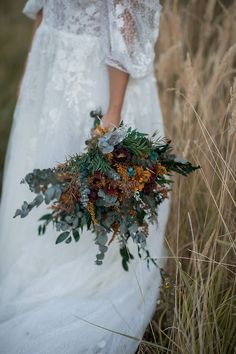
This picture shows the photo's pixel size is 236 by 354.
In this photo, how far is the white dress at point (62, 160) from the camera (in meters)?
1.71

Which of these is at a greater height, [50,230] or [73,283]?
[50,230]

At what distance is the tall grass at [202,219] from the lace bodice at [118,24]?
8.1 inches

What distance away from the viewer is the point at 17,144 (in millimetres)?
2121

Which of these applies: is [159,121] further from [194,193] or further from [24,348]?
[24,348]

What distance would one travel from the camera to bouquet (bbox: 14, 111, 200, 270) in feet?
4.78

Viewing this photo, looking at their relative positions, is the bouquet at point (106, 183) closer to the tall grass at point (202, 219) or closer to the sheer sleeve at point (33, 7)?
the tall grass at point (202, 219)

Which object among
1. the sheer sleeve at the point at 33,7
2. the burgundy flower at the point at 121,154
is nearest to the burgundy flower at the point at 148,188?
the burgundy flower at the point at 121,154

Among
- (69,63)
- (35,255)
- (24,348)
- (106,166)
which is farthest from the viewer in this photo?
(35,255)

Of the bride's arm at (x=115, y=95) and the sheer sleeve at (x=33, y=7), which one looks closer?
the bride's arm at (x=115, y=95)

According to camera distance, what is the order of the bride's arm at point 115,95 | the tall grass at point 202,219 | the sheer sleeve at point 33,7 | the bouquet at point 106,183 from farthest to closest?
the sheer sleeve at point 33,7
the bride's arm at point 115,95
the tall grass at point 202,219
the bouquet at point 106,183

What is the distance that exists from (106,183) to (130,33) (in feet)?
Answer: 1.90

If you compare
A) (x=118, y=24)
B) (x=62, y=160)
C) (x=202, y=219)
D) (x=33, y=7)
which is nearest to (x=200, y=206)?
(x=202, y=219)

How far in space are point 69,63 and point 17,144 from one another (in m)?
0.47

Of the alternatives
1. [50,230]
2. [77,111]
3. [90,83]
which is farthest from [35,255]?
[90,83]
